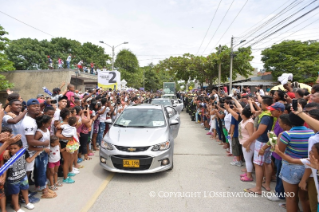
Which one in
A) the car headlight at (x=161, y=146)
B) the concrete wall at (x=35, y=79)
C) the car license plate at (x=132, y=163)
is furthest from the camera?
the concrete wall at (x=35, y=79)

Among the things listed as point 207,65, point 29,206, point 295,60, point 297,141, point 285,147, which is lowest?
point 29,206

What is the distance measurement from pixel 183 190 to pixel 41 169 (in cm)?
265

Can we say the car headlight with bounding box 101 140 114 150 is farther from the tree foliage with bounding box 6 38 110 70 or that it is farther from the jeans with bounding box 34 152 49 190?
the tree foliage with bounding box 6 38 110 70

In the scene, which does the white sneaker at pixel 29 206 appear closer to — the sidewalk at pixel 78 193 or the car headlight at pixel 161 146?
the sidewalk at pixel 78 193

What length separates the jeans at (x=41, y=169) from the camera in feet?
11.8

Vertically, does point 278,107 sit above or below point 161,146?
above

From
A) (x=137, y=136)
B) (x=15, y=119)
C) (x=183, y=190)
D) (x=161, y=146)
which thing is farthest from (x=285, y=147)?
(x=15, y=119)

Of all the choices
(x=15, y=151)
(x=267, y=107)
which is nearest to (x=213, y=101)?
(x=267, y=107)

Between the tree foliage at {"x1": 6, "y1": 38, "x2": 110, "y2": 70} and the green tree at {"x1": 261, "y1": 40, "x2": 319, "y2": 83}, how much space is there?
1207 inches

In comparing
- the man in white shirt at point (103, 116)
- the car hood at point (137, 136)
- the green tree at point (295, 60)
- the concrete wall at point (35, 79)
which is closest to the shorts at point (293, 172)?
the car hood at point (137, 136)

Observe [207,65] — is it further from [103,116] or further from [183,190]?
[183,190]

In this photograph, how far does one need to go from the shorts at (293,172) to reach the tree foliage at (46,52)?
34.9 meters

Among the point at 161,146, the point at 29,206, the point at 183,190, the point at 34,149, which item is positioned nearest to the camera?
the point at 29,206

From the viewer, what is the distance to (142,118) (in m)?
5.57
